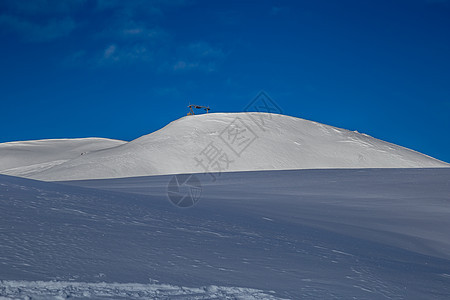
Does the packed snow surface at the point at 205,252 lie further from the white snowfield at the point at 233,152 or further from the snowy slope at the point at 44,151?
the snowy slope at the point at 44,151

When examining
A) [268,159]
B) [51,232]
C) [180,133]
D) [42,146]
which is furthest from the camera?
[42,146]

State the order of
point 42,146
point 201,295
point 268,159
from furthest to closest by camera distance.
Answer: point 42,146 → point 268,159 → point 201,295

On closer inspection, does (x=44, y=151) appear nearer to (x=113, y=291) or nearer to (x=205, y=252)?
(x=205, y=252)

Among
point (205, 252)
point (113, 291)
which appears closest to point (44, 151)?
point (205, 252)

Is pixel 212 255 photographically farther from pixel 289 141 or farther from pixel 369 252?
pixel 289 141

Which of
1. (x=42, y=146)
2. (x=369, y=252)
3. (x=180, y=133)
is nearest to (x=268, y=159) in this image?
(x=180, y=133)

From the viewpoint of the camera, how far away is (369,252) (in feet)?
11.1

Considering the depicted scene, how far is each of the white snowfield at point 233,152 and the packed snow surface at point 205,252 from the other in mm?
10575

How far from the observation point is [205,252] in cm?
277

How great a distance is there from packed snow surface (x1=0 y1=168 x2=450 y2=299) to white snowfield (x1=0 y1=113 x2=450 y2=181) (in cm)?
1058

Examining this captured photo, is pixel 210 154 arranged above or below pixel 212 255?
above

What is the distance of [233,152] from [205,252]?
1575cm

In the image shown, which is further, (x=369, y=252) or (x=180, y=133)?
(x=180, y=133)

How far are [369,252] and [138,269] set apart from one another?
2156 mm
